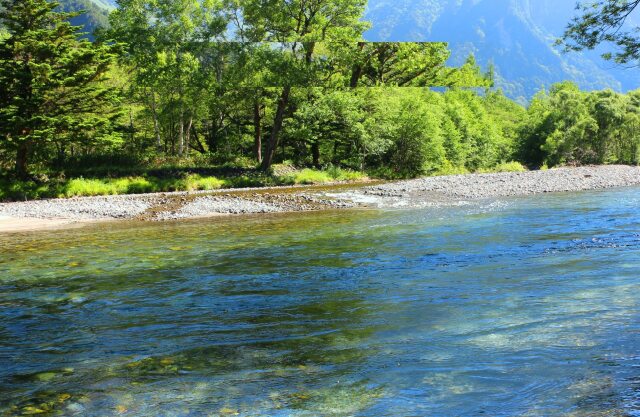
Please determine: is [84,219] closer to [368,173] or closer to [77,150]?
[77,150]

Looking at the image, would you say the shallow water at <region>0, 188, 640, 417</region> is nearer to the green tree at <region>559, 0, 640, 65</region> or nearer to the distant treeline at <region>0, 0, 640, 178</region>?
the green tree at <region>559, 0, 640, 65</region>

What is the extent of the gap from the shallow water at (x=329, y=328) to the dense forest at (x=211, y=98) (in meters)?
19.7

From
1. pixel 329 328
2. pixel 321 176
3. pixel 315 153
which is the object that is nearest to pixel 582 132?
pixel 315 153

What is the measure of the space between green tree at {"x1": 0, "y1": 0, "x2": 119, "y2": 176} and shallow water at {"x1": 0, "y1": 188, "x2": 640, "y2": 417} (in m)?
18.3

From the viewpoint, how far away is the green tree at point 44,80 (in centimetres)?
2947

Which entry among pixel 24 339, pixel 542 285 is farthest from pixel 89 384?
pixel 542 285

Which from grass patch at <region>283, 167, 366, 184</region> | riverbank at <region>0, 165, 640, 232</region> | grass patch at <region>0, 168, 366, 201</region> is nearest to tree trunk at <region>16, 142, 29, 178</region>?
grass patch at <region>0, 168, 366, 201</region>

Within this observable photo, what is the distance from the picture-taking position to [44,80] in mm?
29875

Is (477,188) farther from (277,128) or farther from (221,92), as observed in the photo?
(221,92)

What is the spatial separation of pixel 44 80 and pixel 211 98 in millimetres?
13657

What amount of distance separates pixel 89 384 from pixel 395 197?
22739mm

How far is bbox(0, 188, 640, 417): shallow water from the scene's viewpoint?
189 inches

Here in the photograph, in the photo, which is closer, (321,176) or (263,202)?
(263,202)

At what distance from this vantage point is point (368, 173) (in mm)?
42938
